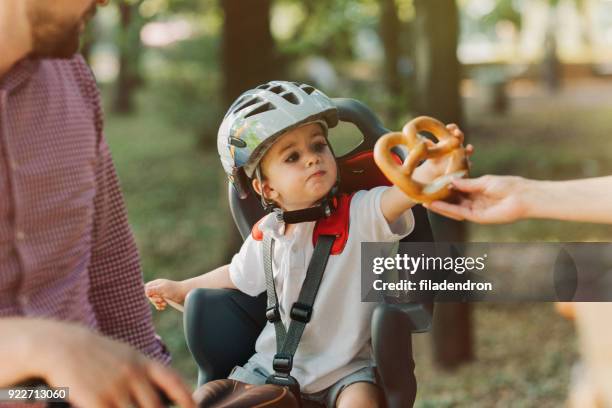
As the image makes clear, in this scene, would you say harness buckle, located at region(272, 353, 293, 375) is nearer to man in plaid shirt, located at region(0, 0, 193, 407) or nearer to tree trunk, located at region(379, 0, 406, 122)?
man in plaid shirt, located at region(0, 0, 193, 407)

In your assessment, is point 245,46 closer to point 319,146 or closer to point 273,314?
point 319,146

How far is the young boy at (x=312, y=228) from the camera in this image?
1.75 metres

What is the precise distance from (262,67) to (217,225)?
2493 millimetres

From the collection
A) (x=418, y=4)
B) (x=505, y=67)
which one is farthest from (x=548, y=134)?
(x=418, y=4)

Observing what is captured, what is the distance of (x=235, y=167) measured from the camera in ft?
5.99

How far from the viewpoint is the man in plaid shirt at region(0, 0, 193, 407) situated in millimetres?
1142

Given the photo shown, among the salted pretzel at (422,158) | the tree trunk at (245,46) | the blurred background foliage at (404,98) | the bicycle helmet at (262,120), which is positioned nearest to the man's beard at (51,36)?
the bicycle helmet at (262,120)

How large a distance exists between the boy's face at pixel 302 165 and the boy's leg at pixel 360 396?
38 cm

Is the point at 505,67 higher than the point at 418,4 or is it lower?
lower

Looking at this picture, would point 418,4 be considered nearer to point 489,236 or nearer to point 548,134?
point 489,236

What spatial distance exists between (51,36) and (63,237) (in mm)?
363

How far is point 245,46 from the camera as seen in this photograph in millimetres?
3600

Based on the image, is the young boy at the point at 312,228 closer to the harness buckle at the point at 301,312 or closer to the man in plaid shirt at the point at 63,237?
the harness buckle at the point at 301,312

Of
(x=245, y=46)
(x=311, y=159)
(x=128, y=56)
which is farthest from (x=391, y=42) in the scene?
(x=311, y=159)
